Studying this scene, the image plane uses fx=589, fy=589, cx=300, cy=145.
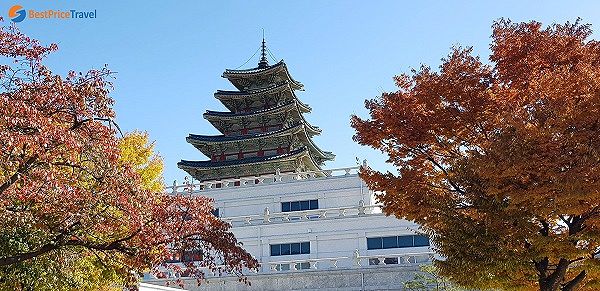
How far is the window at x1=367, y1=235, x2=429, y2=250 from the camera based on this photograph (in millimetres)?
29250

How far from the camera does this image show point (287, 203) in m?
34.4

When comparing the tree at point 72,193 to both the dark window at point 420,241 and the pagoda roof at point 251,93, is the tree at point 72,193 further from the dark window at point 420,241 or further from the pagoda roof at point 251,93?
the pagoda roof at point 251,93

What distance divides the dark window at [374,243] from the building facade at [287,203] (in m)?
0.05

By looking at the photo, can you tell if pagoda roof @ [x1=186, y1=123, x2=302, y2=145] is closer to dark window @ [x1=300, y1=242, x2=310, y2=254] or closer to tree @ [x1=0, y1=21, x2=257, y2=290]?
dark window @ [x1=300, y1=242, x2=310, y2=254]

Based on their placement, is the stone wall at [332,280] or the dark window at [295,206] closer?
the stone wall at [332,280]

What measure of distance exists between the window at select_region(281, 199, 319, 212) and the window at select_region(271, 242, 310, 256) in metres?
3.39

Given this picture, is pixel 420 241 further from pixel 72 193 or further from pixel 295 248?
pixel 72 193

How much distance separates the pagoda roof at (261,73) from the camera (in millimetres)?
46469

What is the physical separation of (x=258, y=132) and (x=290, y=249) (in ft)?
52.4

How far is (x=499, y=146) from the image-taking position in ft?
34.8

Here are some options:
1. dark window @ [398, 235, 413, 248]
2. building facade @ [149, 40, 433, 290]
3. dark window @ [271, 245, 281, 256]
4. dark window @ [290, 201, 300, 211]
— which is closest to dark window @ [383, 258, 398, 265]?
building facade @ [149, 40, 433, 290]

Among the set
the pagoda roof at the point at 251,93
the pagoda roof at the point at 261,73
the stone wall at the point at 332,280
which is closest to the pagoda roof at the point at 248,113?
the pagoda roof at the point at 251,93

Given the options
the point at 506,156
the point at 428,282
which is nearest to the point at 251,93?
the point at 428,282

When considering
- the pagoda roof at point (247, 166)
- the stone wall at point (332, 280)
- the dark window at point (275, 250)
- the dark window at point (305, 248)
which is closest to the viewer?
the stone wall at point (332, 280)
